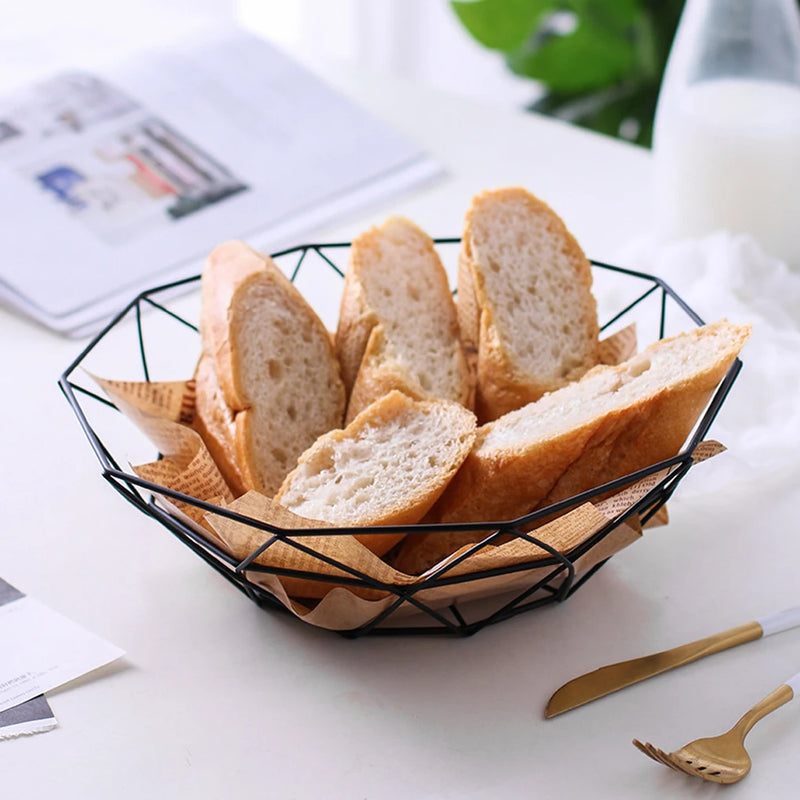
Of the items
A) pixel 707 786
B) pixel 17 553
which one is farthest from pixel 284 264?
pixel 707 786

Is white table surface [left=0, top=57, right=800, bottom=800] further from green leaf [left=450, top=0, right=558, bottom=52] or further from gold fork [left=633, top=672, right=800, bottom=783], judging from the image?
green leaf [left=450, top=0, right=558, bottom=52]

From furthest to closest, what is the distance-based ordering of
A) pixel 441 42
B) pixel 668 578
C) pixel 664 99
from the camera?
pixel 441 42 < pixel 664 99 < pixel 668 578

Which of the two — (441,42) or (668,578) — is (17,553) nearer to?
(668,578)

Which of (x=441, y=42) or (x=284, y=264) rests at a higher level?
(x=284, y=264)

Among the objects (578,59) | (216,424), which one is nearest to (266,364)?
(216,424)

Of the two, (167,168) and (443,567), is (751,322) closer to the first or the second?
(443,567)

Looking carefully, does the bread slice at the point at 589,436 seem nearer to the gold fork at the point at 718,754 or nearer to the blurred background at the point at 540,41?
the gold fork at the point at 718,754

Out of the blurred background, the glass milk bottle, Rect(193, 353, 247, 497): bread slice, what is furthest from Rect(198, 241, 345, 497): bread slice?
the blurred background
